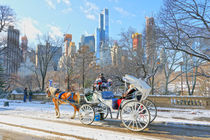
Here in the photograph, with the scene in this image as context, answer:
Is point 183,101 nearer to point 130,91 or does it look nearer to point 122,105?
point 130,91

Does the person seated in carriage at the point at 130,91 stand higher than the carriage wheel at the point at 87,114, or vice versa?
the person seated in carriage at the point at 130,91

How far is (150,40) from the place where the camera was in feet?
57.7

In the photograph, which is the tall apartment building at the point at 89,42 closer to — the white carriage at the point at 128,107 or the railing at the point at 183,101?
the railing at the point at 183,101

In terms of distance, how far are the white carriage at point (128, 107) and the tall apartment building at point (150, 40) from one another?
9610 mm

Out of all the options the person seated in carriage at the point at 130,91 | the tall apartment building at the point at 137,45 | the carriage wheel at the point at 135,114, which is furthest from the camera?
the tall apartment building at the point at 137,45

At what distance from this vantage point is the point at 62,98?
9.27m

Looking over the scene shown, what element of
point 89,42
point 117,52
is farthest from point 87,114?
point 89,42

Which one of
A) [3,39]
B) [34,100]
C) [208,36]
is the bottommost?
[34,100]

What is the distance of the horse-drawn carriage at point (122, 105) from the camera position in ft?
21.5

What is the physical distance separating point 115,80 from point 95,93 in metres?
14.6

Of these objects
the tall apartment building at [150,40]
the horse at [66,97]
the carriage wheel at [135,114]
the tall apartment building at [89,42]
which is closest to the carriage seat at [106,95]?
the carriage wheel at [135,114]

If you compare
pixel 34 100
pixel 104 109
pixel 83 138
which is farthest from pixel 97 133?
pixel 34 100

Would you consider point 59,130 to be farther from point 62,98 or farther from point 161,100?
point 161,100

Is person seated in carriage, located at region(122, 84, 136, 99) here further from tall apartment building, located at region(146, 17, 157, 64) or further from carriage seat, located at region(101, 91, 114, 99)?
tall apartment building, located at region(146, 17, 157, 64)
